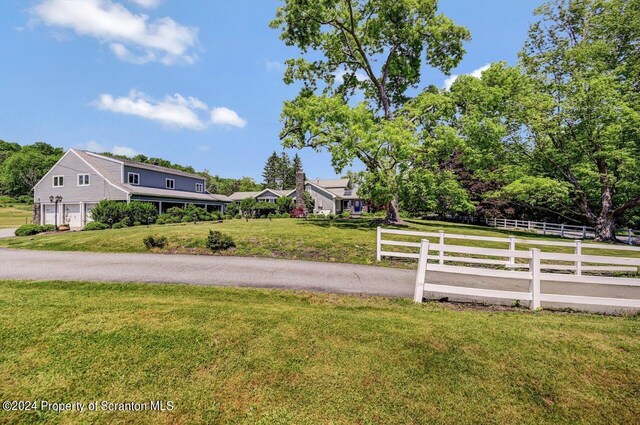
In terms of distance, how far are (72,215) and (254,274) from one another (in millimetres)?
32054

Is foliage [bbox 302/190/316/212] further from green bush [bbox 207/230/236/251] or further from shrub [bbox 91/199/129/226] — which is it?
green bush [bbox 207/230/236/251]

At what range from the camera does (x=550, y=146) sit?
81.9 feet

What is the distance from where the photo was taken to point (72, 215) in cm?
3022

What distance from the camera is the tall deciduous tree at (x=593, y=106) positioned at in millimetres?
20906

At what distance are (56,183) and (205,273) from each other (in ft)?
111

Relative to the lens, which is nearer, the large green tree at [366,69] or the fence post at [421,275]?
the fence post at [421,275]

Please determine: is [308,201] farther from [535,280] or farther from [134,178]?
[535,280]

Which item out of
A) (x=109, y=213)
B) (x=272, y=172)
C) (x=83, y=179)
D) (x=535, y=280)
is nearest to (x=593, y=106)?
(x=535, y=280)

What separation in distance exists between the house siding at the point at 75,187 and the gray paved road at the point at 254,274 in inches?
792

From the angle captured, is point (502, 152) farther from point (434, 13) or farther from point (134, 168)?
point (134, 168)

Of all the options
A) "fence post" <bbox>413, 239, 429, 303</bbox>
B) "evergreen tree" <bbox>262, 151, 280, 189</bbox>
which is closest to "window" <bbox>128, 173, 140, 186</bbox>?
"fence post" <bbox>413, 239, 429, 303</bbox>

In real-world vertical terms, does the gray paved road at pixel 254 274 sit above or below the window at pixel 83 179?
below

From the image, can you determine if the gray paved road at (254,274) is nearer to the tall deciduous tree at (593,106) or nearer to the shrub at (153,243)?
the shrub at (153,243)

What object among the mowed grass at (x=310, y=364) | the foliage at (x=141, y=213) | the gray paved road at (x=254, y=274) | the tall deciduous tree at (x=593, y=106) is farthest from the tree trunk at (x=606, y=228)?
the foliage at (x=141, y=213)
